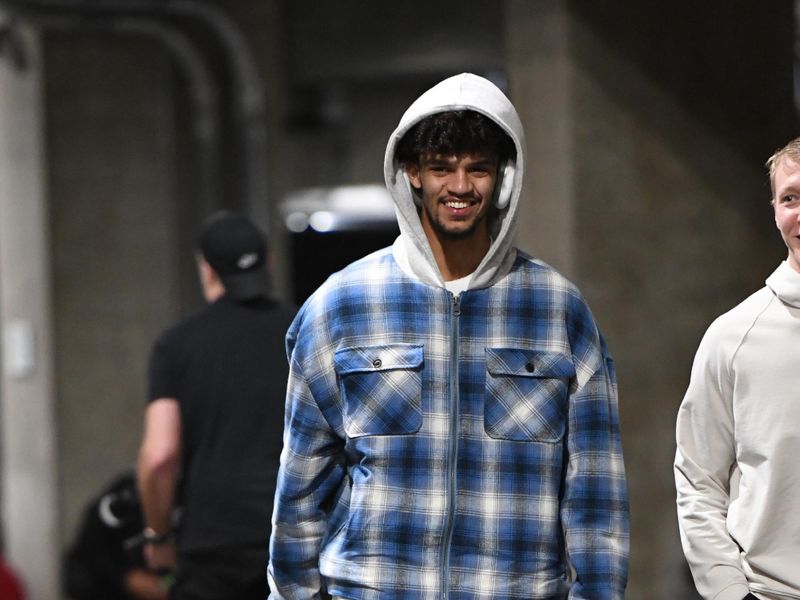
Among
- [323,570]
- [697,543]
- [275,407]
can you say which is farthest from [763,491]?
[275,407]

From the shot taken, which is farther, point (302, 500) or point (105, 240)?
point (105, 240)

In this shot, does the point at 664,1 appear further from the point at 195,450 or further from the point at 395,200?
the point at 395,200

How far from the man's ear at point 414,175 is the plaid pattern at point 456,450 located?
0.44 feet

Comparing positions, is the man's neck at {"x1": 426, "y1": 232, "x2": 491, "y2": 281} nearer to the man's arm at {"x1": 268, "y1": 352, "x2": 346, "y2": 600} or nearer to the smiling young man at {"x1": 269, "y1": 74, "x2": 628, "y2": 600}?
the smiling young man at {"x1": 269, "y1": 74, "x2": 628, "y2": 600}

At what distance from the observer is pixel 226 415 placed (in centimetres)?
318

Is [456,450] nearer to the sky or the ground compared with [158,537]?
Answer: nearer to the sky

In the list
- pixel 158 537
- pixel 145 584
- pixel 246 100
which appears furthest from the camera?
pixel 246 100

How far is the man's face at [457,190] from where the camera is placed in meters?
2.13

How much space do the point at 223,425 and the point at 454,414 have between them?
1.18 m

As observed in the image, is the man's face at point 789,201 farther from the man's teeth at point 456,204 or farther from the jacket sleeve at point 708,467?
the man's teeth at point 456,204

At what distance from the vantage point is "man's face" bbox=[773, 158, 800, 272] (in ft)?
6.90

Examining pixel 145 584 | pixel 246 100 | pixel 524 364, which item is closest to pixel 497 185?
pixel 524 364

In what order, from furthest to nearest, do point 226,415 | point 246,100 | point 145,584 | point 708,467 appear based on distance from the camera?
1. point 246,100
2. point 145,584
3. point 226,415
4. point 708,467

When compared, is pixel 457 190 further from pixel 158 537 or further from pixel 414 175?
pixel 158 537
